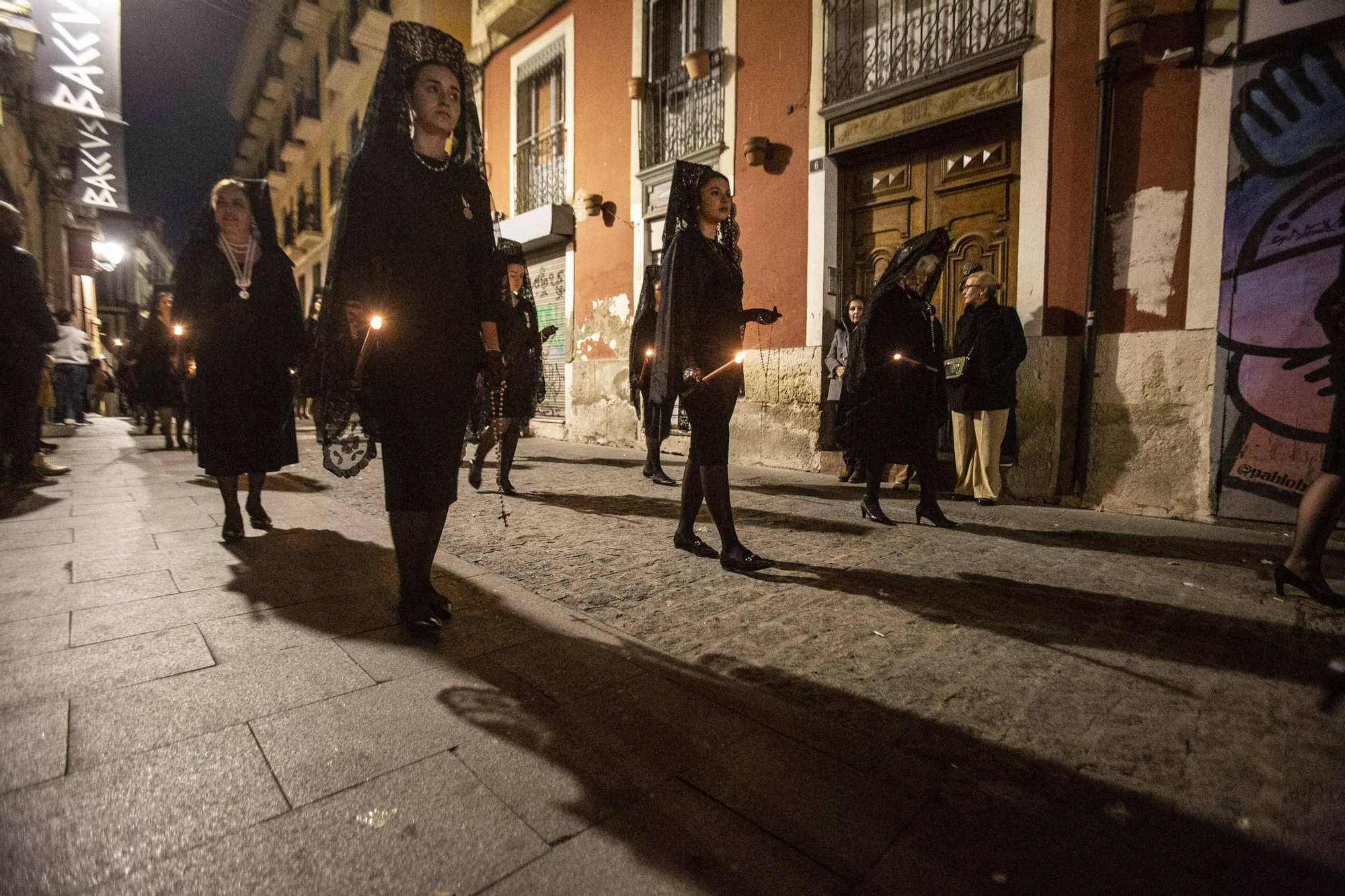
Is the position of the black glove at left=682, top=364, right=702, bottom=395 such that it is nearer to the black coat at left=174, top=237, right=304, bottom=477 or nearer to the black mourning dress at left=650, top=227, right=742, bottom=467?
the black mourning dress at left=650, top=227, right=742, bottom=467

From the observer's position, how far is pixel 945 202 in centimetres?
674

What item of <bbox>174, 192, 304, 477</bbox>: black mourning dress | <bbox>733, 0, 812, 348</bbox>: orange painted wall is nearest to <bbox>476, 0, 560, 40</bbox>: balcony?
<bbox>733, 0, 812, 348</bbox>: orange painted wall

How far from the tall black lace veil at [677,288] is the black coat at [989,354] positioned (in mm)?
2816

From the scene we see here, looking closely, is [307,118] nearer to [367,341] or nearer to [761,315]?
[761,315]

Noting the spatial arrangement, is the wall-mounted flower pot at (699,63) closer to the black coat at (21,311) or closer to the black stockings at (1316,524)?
the black coat at (21,311)

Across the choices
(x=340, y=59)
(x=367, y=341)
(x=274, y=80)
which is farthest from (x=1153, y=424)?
(x=274, y=80)

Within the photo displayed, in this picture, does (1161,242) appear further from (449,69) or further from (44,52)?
(44,52)

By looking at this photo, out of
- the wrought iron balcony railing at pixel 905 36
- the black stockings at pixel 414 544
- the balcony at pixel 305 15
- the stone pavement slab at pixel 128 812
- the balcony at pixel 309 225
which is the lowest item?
the stone pavement slab at pixel 128 812

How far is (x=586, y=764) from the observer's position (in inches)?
62.5

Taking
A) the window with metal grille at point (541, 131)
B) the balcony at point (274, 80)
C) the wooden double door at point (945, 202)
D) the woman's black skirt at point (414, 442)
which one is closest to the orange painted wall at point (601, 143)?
the window with metal grille at point (541, 131)

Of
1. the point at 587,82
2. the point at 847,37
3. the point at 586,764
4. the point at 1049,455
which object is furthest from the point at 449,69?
the point at 587,82

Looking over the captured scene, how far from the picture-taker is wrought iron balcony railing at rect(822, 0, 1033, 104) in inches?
245

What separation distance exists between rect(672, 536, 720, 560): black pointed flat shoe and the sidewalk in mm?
323

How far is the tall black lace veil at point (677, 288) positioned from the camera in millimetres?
3330
